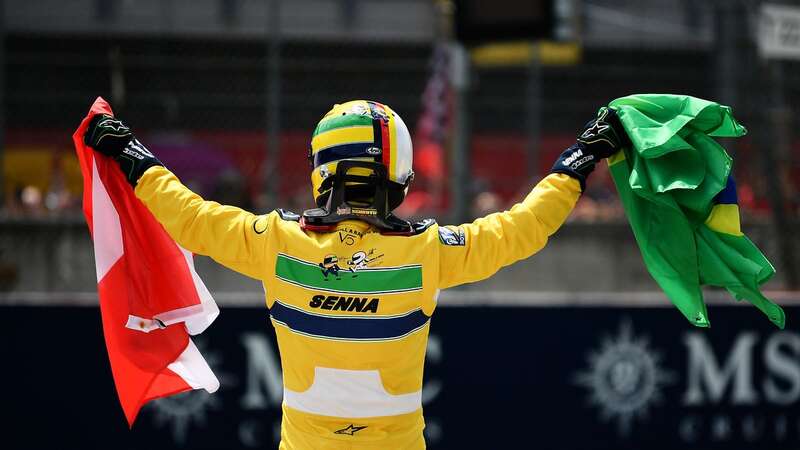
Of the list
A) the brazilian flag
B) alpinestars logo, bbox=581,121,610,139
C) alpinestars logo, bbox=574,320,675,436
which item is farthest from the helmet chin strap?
alpinestars logo, bbox=574,320,675,436

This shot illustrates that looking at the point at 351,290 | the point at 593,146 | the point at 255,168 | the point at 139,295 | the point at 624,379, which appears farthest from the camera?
the point at 255,168

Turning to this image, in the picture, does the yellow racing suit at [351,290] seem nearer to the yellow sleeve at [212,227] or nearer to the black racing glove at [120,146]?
the yellow sleeve at [212,227]

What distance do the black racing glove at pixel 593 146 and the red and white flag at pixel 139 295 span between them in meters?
1.50

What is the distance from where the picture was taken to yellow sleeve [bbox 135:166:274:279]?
3.86m

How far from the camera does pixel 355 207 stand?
3848 millimetres

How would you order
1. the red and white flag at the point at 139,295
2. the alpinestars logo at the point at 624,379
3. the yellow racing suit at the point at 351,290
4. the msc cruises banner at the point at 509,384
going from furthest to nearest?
1. the alpinestars logo at the point at 624,379
2. the msc cruises banner at the point at 509,384
3. the red and white flag at the point at 139,295
4. the yellow racing suit at the point at 351,290

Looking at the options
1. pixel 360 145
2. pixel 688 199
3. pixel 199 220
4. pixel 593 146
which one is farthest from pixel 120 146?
pixel 688 199

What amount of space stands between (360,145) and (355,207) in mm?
204

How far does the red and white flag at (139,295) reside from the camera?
4418 millimetres

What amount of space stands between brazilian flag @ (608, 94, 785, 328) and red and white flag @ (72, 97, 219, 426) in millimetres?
1709

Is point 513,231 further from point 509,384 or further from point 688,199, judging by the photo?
point 509,384

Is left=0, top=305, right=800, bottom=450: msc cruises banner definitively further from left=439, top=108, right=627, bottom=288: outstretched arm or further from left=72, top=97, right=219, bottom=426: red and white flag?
left=439, top=108, right=627, bottom=288: outstretched arm

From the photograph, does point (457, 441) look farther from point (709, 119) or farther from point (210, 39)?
point (210, 39)

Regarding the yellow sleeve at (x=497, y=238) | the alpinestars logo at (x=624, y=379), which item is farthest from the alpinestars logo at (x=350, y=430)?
the alpinestars logo at (x=624, y=379)
